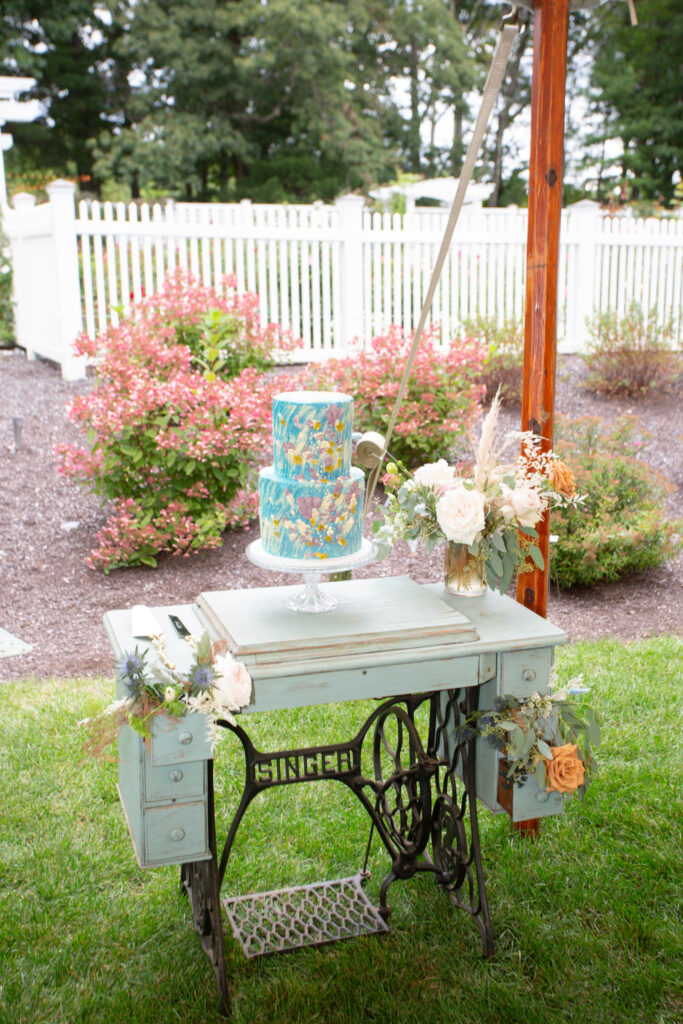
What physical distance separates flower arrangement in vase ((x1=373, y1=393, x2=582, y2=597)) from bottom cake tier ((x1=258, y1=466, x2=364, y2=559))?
0.31 meters

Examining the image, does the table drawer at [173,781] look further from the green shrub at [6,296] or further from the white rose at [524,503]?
the green shrub at [6,296]

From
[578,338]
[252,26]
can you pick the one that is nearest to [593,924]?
[578,338]

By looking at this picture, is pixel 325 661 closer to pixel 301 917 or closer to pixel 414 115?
pixel 301 917

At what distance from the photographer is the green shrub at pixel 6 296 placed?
9961 millimetres

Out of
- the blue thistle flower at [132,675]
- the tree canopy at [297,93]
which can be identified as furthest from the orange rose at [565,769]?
the tree canopy at [297,93]

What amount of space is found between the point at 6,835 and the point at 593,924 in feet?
5.67

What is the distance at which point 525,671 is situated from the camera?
2348mm

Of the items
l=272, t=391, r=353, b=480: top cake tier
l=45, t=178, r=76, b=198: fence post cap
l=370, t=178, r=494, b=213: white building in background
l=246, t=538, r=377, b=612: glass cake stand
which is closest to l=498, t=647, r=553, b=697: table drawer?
l=246, t=538, r=377, b=612: glass cake stand

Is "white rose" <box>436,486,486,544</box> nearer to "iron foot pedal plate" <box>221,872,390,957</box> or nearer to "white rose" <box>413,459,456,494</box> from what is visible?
"white rose" <box>413,459,456,494</box>

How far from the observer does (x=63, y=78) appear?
65.0 feet

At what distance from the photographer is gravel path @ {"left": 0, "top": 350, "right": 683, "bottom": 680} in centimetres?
443

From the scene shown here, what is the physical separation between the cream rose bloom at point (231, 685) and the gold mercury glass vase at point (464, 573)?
82 cm

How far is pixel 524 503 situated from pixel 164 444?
2.80 metres

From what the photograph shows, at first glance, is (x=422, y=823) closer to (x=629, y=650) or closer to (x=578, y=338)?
(x=629, y=650)
